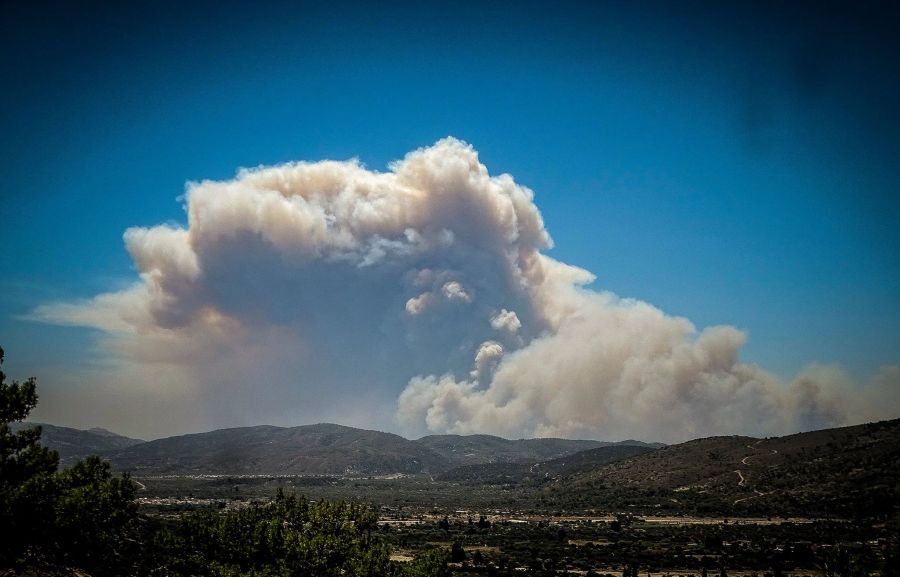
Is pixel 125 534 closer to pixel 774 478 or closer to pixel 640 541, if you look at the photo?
pixel 640 541

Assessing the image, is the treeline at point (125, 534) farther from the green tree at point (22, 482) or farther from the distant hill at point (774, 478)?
the distant hill at point (774, 478)

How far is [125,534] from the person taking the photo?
118ft

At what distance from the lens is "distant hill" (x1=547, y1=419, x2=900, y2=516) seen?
122250 millimetres

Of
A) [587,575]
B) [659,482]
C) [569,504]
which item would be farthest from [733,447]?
[587,575]

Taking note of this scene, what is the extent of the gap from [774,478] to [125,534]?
15971cm

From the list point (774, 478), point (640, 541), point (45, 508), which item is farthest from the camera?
point (774, 478)

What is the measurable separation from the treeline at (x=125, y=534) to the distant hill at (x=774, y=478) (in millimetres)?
95743

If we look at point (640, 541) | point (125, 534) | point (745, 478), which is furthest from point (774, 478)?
point (125, 534)

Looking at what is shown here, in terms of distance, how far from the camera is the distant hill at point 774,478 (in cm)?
12225

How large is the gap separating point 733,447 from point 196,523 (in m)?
197

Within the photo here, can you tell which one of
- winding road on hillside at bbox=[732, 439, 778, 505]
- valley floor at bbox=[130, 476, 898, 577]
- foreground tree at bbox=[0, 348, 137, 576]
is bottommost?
valley floor at bbox=[130, 476, 898, 577]

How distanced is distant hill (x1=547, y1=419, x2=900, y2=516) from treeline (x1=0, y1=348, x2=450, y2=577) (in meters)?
95.7

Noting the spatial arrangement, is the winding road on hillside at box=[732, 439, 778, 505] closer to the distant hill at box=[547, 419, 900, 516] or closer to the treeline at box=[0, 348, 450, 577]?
the distant hill at box=[547, 419, 900, 516]

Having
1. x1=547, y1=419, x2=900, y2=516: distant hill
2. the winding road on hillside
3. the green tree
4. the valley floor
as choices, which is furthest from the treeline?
the winding road on hillside
